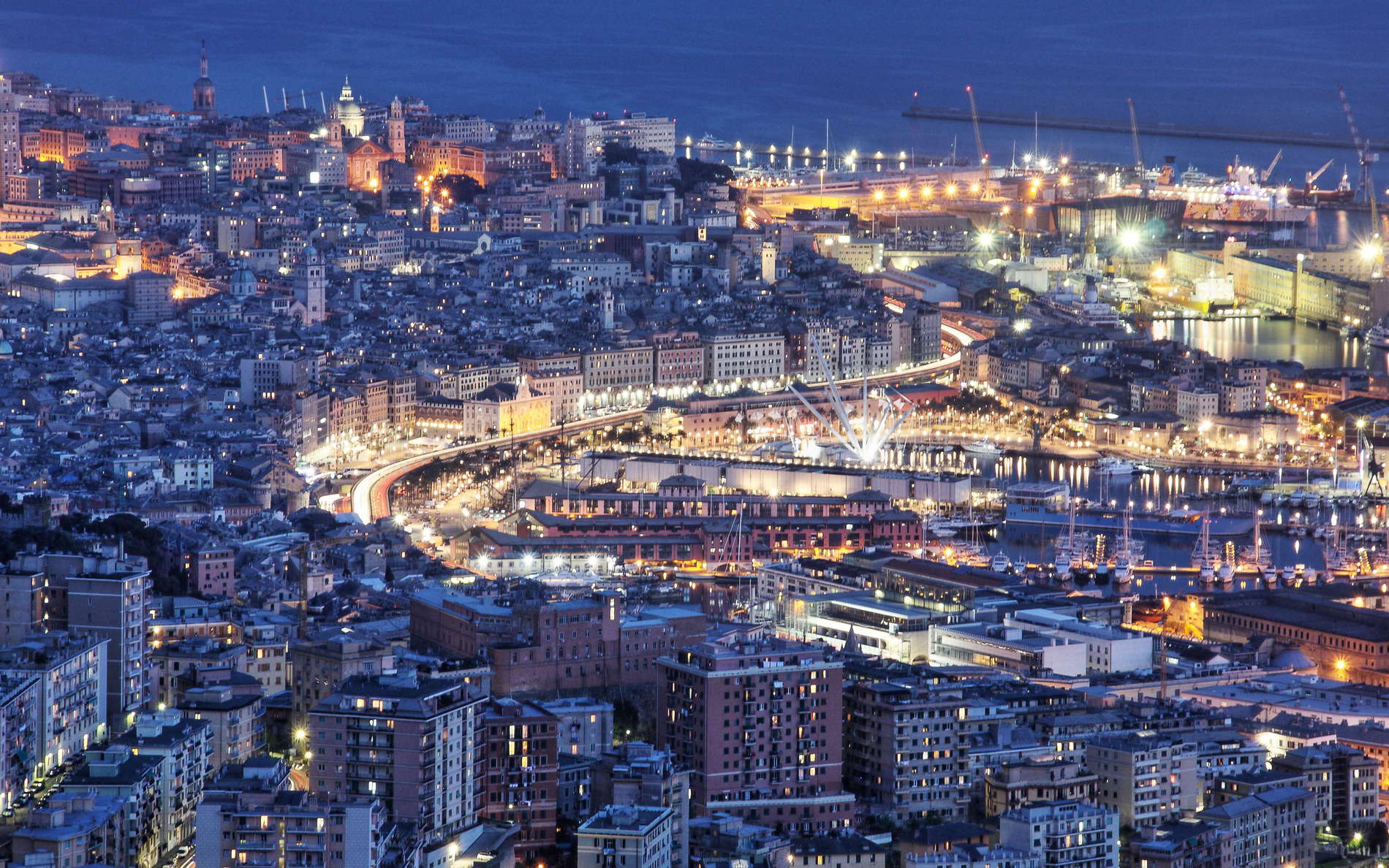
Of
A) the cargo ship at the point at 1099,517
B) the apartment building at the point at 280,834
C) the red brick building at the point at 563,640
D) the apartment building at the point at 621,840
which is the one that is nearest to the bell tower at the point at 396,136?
the cargo ship at the point at 1099,517

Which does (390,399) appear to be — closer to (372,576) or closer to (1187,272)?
(372,576)

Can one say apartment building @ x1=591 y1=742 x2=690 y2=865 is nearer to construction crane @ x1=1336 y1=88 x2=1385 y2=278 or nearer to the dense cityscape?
the dense cityscape

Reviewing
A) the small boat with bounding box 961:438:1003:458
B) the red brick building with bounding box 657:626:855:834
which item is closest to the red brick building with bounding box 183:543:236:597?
the red brick building with bounding box 657:626:855:834

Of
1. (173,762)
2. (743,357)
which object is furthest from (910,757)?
(743,357)

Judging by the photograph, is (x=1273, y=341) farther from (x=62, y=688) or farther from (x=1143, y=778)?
(x=62, y=688)

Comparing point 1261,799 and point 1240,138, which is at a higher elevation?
point 1240,138

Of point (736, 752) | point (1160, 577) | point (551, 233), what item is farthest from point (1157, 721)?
point (551, 233)

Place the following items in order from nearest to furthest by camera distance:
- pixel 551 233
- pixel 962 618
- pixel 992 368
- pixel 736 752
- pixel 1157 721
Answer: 1. pixel 736 752
2. pixel 1157 721
3. pixel 962 618
4. pixel 992 368
5. pixel 551 233
